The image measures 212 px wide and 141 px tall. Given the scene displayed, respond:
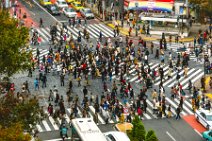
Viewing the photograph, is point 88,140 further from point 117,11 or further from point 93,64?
point 117,11

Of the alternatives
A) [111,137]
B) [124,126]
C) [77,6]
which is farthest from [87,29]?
[111,137]

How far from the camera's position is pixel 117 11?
85.6 meters

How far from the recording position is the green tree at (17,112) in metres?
35.1

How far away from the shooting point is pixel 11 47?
40.2m

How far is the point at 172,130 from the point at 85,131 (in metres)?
11.4

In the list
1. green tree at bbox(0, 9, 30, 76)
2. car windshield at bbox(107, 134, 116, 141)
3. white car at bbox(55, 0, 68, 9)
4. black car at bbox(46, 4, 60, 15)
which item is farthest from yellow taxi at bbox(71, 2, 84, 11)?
car windshield at bbox(107, 134, 116, 141)

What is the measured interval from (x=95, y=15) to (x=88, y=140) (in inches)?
1885

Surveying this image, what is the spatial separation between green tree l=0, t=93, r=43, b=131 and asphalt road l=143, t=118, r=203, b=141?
577 inches

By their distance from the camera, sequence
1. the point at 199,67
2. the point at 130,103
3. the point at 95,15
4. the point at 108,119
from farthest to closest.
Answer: the point at 95,15 → the point at 199,67 → the point at 130,103 → the point at 108,119

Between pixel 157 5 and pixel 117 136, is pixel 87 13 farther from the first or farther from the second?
pixel 117 136

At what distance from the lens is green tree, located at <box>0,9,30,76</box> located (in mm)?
39906

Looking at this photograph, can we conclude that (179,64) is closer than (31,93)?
No

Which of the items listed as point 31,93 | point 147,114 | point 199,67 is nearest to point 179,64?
point 199,67

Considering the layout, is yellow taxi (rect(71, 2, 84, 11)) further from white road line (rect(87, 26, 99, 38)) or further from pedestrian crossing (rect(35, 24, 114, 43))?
white road line (rect(87, 26, 99, 38))
